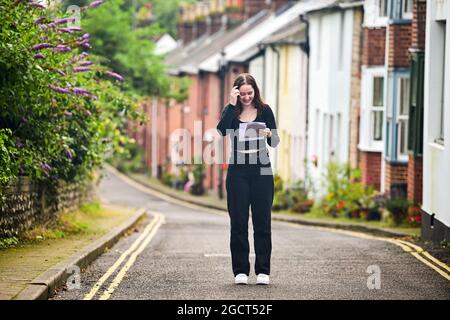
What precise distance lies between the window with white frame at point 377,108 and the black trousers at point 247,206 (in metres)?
20.0

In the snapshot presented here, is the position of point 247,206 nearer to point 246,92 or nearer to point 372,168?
point 246,92

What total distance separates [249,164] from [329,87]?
955 inches

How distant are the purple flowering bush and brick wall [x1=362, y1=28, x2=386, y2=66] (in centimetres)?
1123

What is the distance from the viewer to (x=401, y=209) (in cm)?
2617

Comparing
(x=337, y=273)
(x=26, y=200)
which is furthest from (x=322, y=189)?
(x=337, y=273)

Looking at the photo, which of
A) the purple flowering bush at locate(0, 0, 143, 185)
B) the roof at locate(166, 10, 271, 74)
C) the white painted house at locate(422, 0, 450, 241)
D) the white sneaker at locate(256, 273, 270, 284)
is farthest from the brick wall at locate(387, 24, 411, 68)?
the roof at locate(166, 10, 271, 74)

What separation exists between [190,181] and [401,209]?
35.0m

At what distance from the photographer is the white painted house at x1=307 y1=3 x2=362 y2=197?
114 ft

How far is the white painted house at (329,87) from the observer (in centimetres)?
3488

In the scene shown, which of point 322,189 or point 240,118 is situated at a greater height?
point 240,118

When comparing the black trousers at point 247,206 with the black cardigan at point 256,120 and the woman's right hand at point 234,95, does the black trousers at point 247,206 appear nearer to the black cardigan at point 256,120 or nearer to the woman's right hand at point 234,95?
the black cardigan at point 256,120

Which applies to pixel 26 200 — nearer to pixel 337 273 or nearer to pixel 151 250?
pixel 151 250

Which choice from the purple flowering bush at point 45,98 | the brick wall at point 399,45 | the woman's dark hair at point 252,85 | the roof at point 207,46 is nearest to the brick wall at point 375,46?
the brick wall at point 399,45

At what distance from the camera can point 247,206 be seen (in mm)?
12281
